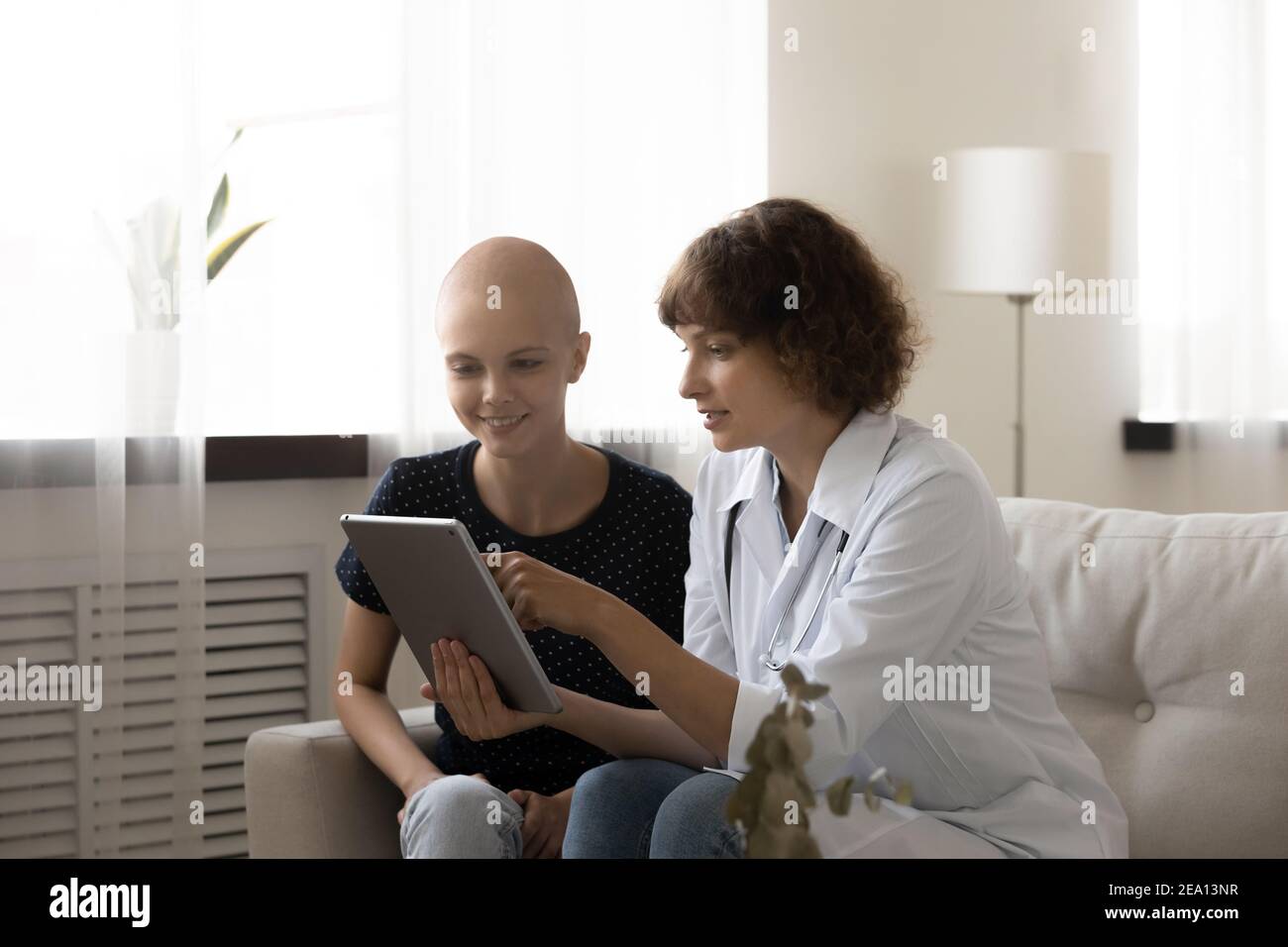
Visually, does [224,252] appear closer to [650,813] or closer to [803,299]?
[803,299]

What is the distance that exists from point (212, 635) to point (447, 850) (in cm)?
115

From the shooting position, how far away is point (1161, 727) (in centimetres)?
154

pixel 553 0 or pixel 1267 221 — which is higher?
pixel 553 0

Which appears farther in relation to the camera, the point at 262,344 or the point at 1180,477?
the point at 1180,477

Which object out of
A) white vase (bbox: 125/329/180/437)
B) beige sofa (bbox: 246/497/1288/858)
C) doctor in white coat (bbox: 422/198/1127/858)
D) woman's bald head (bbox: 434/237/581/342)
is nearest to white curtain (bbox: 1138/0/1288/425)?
beige sofa (bbox: 246/497/1288/858)

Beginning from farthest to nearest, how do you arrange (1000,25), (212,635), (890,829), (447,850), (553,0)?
(1000,25)
(553,0)
(212,635)
(447,850)
(890,829)

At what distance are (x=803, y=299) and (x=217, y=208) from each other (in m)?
1.42

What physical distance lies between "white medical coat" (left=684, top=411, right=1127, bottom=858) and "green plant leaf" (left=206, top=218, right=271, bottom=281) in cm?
143

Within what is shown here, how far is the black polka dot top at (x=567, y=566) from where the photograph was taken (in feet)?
5.46

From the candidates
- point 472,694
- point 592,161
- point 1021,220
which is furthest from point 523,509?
point 1021,220

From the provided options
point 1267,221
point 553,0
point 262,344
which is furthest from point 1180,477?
point 262,344

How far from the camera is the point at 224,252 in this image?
2475mm

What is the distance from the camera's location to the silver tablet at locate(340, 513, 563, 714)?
1.30 meters
